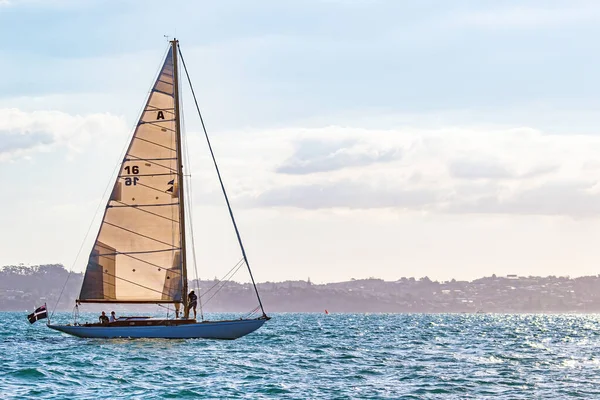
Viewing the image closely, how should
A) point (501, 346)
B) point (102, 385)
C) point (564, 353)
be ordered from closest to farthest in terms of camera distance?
1. point (102, 385)
2. point (564, 353)
3. point (501, 346)

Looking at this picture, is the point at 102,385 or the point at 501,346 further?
the point at 501,346

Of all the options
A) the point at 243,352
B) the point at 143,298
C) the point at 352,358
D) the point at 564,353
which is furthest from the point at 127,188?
the point at 564,353

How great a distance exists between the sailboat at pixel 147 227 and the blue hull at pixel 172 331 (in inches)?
3.4

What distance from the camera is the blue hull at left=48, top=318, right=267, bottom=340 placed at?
53.8 metres

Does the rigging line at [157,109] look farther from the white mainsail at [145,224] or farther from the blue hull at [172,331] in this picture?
the blue hull at [172,331]

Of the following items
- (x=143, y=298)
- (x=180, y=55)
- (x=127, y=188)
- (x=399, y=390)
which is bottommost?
(x=399, y=390)

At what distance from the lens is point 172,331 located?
5412 cm

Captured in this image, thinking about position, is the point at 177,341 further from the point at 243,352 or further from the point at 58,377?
the point at 58,377

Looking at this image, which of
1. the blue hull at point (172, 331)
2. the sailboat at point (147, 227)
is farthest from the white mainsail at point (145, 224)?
the blue hull at point (172, 331)

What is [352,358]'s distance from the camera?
5134cm

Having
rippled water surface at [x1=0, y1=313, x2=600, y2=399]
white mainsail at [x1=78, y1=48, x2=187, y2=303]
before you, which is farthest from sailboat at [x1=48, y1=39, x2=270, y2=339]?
rippled water surface at [x1=0, y1=313, x2=600, y2=399]

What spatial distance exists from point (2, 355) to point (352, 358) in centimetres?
1886

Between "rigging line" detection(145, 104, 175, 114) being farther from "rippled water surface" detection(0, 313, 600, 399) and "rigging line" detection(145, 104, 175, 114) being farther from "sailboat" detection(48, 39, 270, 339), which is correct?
"rippled water surface" detection(0, 313, 600, 399)

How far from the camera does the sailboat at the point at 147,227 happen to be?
5588 centimetres
